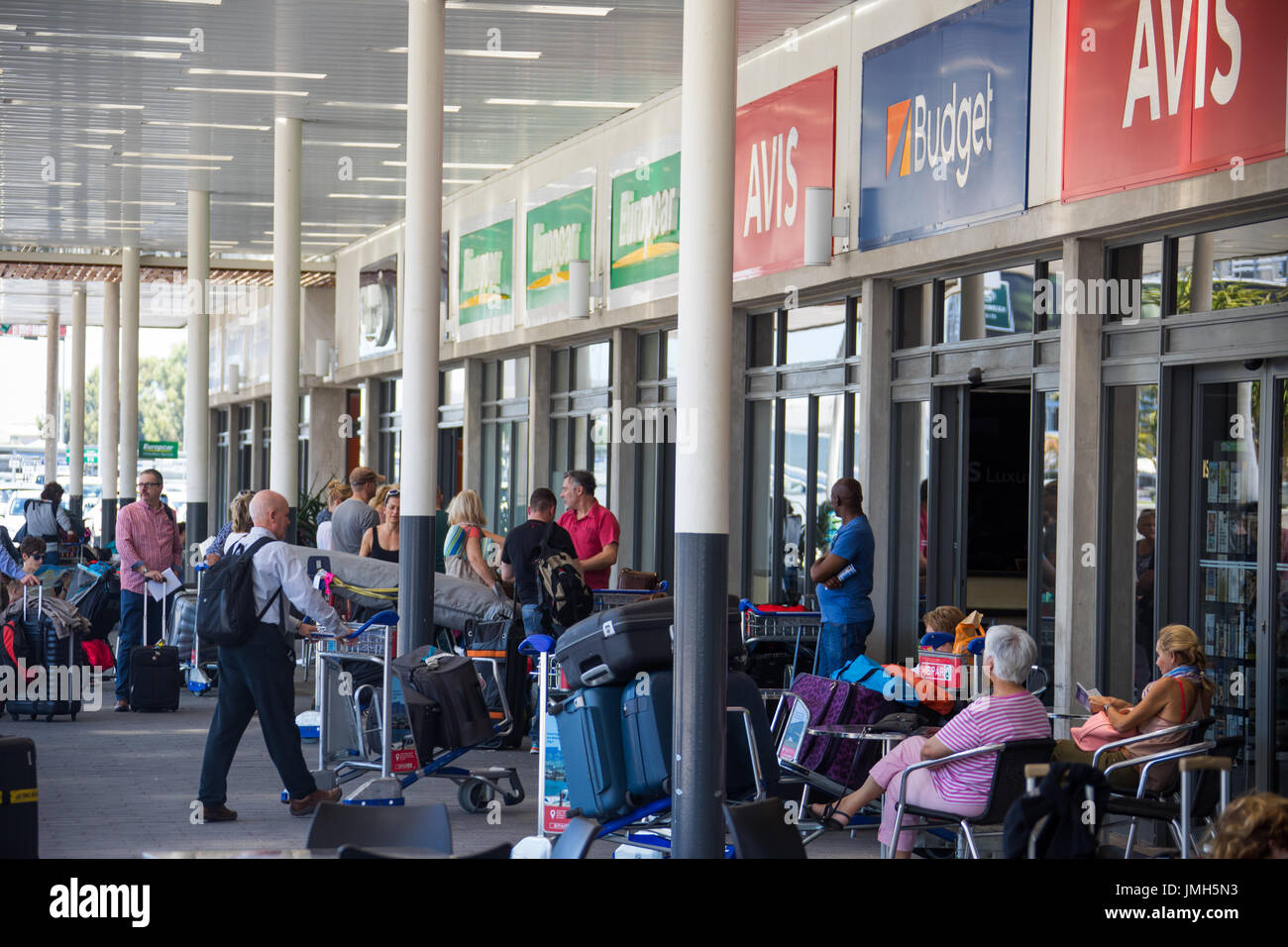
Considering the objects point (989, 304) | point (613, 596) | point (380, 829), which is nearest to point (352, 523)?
point (613, 596)

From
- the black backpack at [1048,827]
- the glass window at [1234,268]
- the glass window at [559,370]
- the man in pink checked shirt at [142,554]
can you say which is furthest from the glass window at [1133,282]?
the glass window at [559,370]

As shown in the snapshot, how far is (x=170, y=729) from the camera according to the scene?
1178 cm

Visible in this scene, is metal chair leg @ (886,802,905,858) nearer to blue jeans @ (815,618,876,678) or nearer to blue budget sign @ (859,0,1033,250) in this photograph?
blue jeans @ (815,618,876,678)

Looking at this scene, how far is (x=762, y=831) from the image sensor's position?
433 centimetres

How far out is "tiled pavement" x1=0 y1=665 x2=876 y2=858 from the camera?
301 inches

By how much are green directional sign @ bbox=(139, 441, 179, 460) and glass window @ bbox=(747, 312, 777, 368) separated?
90.1ft

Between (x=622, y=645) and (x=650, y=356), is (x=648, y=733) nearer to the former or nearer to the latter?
(x=622, y=645)

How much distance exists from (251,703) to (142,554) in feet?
18.4

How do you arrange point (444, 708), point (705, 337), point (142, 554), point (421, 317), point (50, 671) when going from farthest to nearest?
1. point (142, 554)
2. point (50, 671)
3. point (421, 317)
4. point (444, 708)
5. point (705, 337)

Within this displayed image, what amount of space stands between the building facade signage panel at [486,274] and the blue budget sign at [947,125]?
8.21 meters

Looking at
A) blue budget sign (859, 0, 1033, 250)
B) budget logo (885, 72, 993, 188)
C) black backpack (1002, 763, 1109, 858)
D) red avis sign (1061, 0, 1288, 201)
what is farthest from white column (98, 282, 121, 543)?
black backpack (1002, 763, 1109, 858)

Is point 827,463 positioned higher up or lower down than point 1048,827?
higher up
